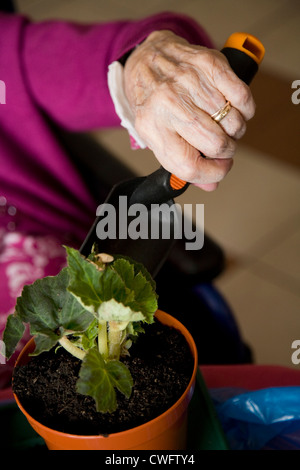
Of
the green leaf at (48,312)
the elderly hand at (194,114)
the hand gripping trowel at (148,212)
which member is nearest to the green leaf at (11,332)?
the green leaf at (48,312)

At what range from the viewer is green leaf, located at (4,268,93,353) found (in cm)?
44

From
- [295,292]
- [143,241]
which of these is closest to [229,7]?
[295,292]

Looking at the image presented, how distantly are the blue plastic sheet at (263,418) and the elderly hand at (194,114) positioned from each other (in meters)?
0.25

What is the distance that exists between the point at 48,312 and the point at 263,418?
26 cm

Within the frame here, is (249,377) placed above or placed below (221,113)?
below

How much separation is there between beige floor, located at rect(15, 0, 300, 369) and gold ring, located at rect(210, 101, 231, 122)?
0.54m

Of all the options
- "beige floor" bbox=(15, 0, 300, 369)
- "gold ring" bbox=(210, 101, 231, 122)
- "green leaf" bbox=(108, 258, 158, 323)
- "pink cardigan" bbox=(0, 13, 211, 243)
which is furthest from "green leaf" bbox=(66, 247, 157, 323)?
"beige floor" bbox=(15, 0, 300, 369)

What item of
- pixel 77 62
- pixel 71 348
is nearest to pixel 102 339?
pixel 71 348

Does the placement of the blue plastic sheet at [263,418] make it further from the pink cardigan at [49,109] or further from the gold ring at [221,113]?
the pink cardigan at [49,109]

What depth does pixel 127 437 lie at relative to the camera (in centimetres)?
41

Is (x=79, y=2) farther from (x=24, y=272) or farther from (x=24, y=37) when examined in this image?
(x=24, y=272)

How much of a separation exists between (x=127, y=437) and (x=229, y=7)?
238 centimetres

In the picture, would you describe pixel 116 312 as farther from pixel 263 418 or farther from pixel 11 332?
pixel 263 418

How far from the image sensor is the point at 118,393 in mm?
449
